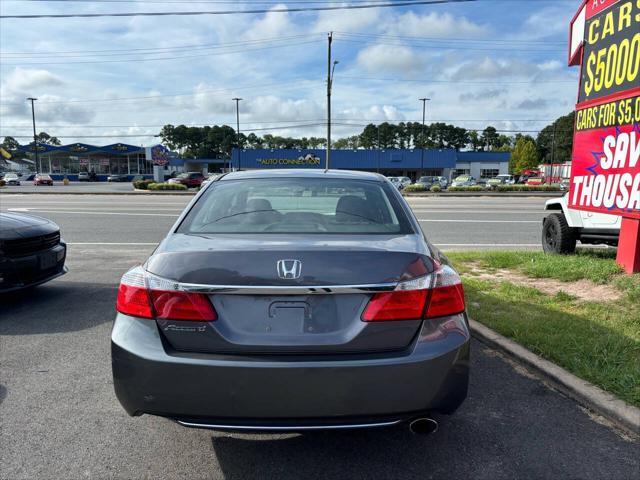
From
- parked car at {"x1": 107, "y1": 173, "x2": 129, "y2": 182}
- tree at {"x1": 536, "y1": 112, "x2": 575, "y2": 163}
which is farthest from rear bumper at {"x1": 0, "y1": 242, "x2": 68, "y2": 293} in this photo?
tree at {"x1": 536, "y1": 112, "x2": 575, "y2": 163}

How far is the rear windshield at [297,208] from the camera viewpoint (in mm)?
2998

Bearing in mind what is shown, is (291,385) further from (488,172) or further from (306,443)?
(488,172)

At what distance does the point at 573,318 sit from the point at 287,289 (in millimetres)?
3679

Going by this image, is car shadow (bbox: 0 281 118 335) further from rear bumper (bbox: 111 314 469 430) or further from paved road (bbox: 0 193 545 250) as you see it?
paved road (bbox: 0 193 545 250)

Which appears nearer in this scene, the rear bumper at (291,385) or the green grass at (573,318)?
the rear bumper at (291,385)

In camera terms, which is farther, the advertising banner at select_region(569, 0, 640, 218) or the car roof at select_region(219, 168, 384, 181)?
the advertising banner at select_region(569, 0, 640, 218)

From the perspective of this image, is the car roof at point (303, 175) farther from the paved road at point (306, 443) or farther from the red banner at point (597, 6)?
the red banner at point (597, 6)

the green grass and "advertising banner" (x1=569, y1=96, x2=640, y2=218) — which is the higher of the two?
"advertising banner" (x1=569, y1=96, x2=640, y2=218)

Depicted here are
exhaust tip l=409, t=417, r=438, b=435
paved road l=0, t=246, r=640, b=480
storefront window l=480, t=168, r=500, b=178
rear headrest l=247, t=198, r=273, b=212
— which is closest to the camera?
exhaust tip l=409, t=417, r=438, b=435

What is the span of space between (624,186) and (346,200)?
173 inches

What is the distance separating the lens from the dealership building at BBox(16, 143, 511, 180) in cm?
7106

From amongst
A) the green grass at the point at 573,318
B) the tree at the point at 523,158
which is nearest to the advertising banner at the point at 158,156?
the green grass at the point at 573,318

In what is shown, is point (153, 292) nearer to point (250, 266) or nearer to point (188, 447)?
point (250, 266)

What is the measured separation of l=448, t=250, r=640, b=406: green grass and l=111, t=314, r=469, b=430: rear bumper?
69.3 inches
